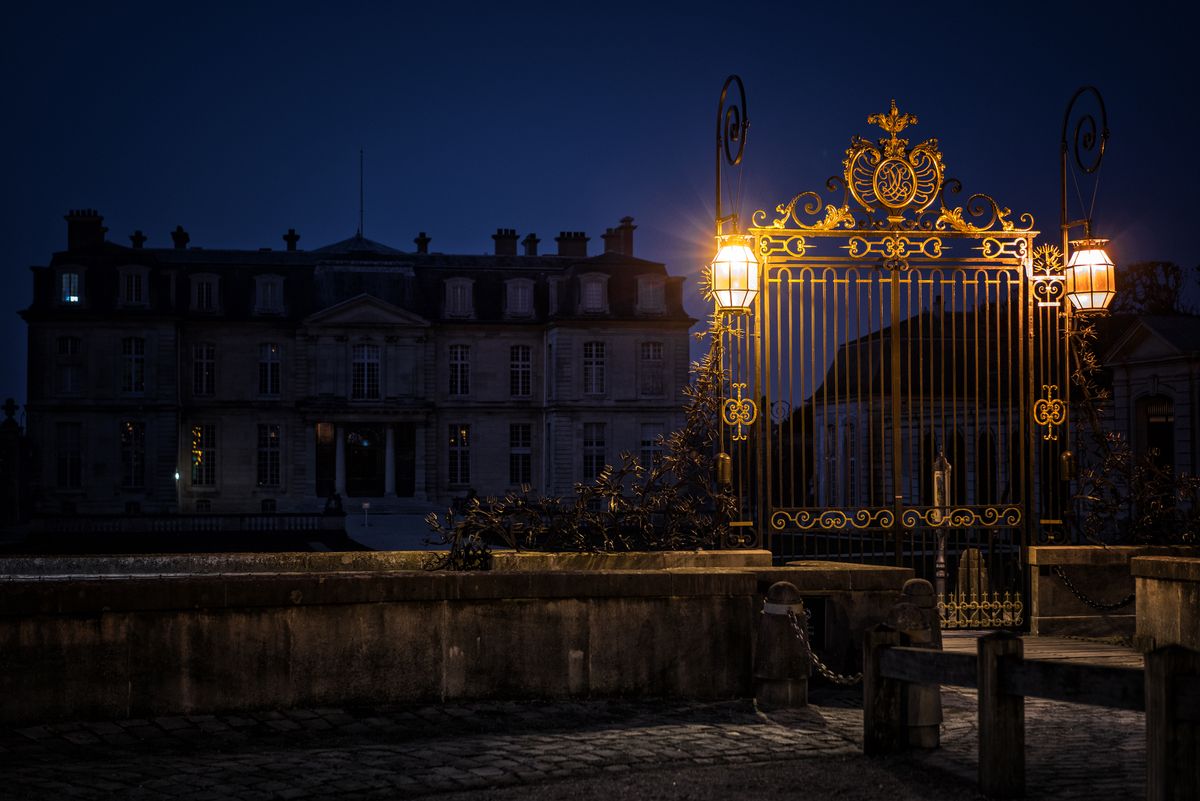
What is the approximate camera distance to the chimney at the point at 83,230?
46.4 meters

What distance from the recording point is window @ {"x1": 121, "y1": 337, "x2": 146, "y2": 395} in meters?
46.0

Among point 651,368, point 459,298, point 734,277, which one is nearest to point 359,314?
point 459,298

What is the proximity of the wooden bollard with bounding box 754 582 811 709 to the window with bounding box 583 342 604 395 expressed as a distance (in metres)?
40.5

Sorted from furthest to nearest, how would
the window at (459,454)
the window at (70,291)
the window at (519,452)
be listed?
the window at (519,452) < the window at (459,454) < the window at (70,291)

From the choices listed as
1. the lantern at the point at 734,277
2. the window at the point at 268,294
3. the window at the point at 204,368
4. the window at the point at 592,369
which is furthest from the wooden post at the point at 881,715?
the window at the point at 204,368

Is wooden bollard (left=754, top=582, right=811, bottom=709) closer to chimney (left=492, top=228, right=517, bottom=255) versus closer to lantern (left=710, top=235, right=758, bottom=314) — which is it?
lantern (left=710, top=235, right=758, bottom=314)

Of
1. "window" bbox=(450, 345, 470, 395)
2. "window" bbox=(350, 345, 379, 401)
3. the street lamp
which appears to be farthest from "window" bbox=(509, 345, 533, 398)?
the street lamp

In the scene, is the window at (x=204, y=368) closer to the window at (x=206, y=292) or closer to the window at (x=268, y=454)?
the window at (x=206, y=292)

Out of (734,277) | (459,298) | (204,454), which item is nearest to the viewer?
(734,277)

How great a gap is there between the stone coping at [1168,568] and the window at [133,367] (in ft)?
138

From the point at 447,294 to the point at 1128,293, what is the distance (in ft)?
75.3

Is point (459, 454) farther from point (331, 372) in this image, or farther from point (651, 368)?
Result: point (651, 368)

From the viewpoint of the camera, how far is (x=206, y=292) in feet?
153

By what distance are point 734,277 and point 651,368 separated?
3972 cm
